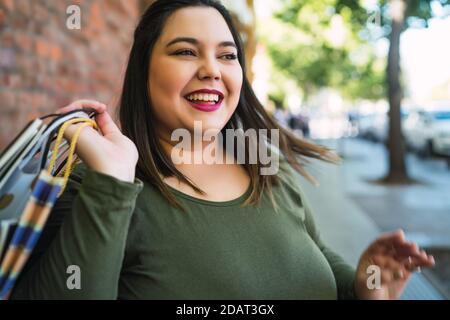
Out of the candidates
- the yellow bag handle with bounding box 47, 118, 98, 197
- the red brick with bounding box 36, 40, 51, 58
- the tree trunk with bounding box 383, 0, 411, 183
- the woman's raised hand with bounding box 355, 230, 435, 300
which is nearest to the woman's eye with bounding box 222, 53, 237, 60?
the yellow bag handle with bounding box 47, 118, 98, 197

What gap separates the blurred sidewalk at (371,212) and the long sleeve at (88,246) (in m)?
2.48

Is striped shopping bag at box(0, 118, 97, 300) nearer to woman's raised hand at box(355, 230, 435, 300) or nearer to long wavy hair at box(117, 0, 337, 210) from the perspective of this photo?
long wavy hair at box(117, 0, 337, 210)

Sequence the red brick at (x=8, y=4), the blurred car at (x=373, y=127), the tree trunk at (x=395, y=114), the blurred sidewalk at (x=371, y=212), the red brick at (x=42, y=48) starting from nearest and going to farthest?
the red brick at (x=8, y=4) → the red brick at (x=42, y=48) → the blurred sidewalk at (x=371, y=212) → the tree trunk at (x=395, y=114) → the blurred car at (x=373, y=127)

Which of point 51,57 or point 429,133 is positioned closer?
point 51,57

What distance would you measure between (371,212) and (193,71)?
6.42 meters

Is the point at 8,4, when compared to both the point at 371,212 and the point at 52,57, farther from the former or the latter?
the point at 371,212

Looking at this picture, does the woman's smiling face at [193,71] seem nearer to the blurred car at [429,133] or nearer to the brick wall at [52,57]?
the brick wall at [52,57]

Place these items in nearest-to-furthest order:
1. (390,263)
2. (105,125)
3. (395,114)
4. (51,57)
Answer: (105,125), (390,263), (51,57), (395,114)

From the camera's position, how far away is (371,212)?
24.0 ft

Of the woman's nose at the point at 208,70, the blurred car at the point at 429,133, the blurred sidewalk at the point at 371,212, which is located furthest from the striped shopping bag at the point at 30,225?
the blurred car at the point at 429,133

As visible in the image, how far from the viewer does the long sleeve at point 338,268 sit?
1470 millimetres

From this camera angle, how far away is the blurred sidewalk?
210 inches

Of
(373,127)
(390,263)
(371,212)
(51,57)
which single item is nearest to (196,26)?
(390,263)

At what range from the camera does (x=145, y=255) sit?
4.01 ft
